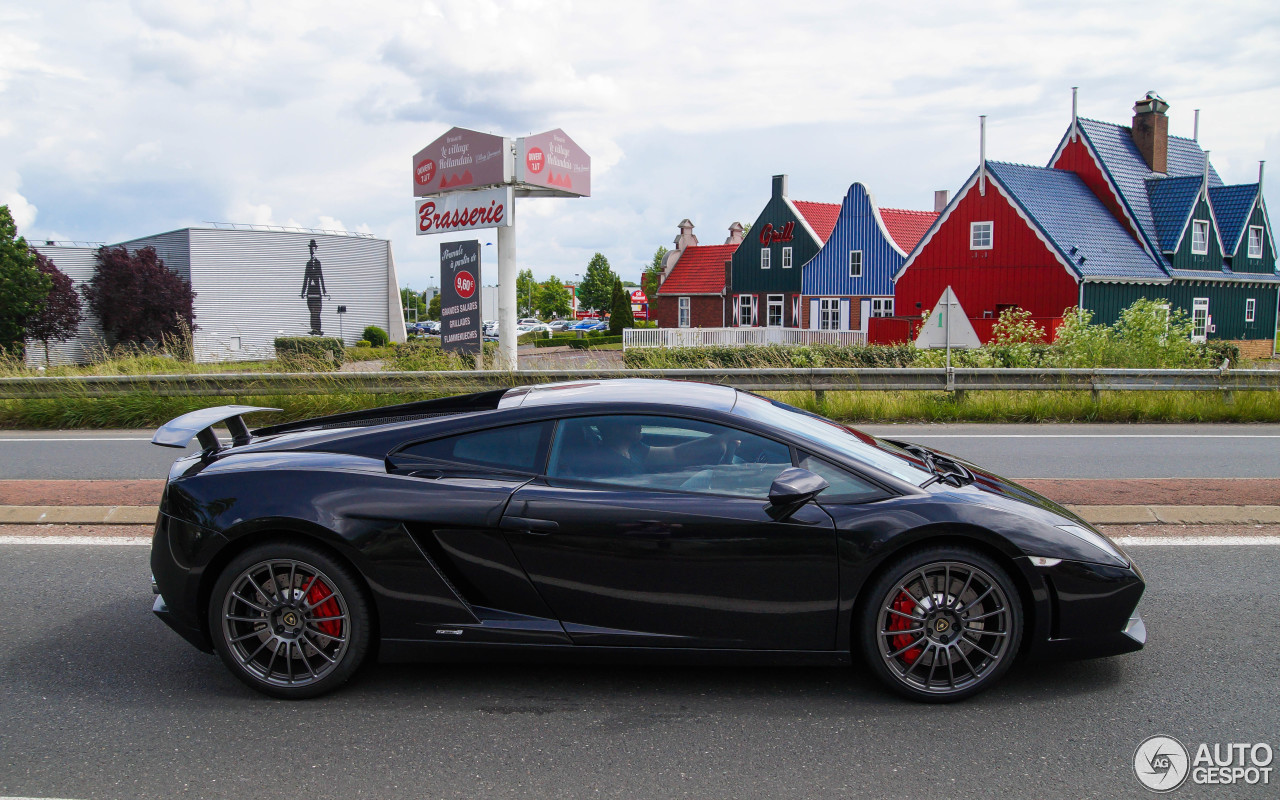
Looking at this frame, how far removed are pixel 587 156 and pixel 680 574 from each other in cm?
2080

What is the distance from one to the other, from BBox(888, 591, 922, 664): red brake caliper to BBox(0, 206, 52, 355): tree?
1910 inches

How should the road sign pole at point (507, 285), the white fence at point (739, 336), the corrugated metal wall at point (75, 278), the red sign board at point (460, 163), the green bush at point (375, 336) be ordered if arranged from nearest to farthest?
1. the road sign pole at point (507, 285)
2. the red sign board at point (460, 163)
3. the white fence at point (739, 336)
4. the corrugated metal wall at point (75, 278)
5. the green bush at point (375, 336)

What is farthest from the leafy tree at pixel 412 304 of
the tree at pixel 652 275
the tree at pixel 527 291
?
the tree at pixel 652 275

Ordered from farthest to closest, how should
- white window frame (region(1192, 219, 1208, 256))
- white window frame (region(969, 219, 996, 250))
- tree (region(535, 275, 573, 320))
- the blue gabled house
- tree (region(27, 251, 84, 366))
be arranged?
1. tree (region(535, 275, 573, 320))
2. tree (region(27, 251, 84, 366))
3. the blue gabled house
4. white window frame (region(1192, 219, 1208, 256))
5. white window frame (region(969, 219, 996, 250))

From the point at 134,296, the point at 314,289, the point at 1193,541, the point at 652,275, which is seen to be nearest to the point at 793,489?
the point at 1193,541

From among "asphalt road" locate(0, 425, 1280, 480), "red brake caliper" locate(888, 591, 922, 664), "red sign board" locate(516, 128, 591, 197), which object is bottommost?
"asphalt road" locate(0, 425, 1280, 480)

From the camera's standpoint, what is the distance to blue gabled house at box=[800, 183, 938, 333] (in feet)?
145

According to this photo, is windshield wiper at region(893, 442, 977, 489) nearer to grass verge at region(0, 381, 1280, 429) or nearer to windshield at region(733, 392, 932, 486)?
windshield at region(733, 392, 932, 486)

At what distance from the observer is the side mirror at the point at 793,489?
139 inches

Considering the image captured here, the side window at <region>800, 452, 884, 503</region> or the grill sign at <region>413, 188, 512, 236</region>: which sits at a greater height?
the grill sign at <region>413, 188, 512, 236</region>

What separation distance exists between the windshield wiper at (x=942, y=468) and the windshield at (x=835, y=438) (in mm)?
52

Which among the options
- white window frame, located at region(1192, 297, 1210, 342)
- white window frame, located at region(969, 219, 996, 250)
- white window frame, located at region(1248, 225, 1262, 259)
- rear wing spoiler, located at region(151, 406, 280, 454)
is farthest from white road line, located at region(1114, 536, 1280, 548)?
white window frame, located at region(1248, 225, 1262, 259)

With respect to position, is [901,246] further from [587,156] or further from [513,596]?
[513,596]

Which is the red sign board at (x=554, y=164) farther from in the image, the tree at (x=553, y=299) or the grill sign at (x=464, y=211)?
the tree at (x=553, y=299)
